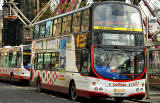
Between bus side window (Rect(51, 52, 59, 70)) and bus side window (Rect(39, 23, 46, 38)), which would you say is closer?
bus side window (Rect(51, 52, 59, 70))

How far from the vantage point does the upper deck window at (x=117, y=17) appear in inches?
757

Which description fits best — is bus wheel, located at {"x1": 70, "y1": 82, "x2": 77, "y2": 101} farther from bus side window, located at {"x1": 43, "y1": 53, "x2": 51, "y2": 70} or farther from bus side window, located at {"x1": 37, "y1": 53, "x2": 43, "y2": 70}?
bus side window, located at {"x1": 37, "y1": 53, "x2": 43, "y2": 70}

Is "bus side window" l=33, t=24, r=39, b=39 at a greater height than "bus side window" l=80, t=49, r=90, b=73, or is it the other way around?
"bus side window" l=33, t=24, r=39, b=39

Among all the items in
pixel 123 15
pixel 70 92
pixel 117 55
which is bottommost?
pixel 70 92

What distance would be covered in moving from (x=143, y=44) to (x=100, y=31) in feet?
6.41

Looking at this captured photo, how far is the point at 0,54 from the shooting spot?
134 feet

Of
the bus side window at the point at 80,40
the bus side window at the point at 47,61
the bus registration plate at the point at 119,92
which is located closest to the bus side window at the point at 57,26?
the bus side window at the point at 47,61

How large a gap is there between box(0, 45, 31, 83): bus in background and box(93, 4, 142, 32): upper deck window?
15.4 m

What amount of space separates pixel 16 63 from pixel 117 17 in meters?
17.2

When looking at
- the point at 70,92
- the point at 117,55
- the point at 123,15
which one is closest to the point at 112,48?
the point at 117,55

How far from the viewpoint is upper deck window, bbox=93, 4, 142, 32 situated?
19219mm

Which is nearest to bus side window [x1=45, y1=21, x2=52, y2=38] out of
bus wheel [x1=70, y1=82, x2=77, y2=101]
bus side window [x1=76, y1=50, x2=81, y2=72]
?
bus wheel [x1=70, y1=82, x2=77, y2=101]

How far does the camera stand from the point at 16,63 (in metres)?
35.2

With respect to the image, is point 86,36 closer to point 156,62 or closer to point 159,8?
point 156,62
